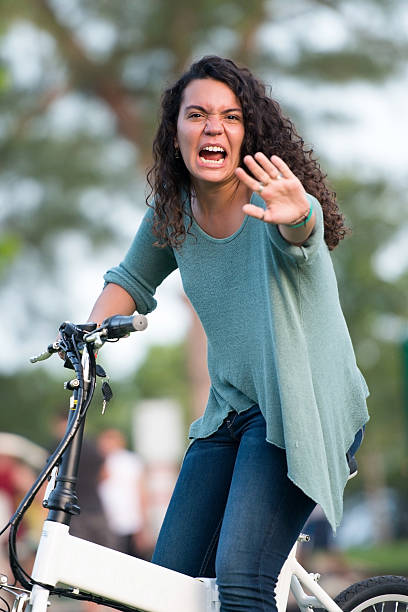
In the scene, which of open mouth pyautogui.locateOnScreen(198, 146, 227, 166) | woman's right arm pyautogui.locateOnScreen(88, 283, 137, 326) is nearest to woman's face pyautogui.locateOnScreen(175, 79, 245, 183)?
open mouth pyautogui.locateOnScreen(198, 146, 227, 166)

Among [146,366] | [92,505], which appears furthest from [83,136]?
[146,366]

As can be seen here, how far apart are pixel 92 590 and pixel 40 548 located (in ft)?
0.58

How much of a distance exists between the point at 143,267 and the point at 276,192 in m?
0.87

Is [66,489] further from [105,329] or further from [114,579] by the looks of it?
[105,329]

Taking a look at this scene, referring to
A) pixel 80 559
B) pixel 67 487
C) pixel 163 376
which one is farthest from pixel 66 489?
pixel 163 376

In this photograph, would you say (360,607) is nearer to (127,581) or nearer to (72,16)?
(127,581)

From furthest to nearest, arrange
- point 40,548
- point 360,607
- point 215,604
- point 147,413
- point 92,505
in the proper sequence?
point 147,413 < point 92,505 < point 360,607 < point 215,604 < point 40,548

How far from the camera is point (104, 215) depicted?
52.5 ft

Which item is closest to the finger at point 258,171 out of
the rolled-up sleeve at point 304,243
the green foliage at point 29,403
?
the rolled-up sleeve at point 304,243

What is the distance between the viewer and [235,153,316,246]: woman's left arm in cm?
244

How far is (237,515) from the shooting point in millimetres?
2662

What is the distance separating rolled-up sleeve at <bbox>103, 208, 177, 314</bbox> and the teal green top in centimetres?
22

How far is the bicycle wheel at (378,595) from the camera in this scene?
316 cm

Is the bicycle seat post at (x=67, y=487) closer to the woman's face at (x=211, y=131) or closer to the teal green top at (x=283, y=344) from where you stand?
the teal green top at (x=283, y=344)
